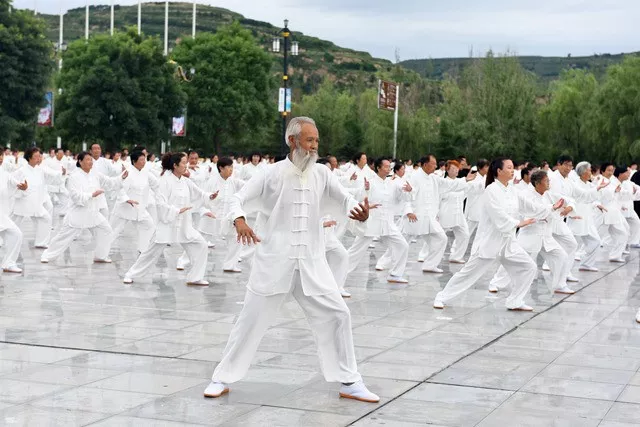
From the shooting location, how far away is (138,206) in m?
16.0

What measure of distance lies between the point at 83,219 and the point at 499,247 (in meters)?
6.92

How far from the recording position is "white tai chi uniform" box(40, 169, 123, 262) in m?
16.0

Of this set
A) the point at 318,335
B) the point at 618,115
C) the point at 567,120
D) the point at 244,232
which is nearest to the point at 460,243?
the point at 318,335

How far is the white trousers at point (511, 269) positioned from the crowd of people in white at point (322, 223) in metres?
0.01

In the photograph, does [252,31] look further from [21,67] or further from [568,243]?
[568,243]

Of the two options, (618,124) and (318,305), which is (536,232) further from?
(618,124)

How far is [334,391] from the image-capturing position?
25.1 feet

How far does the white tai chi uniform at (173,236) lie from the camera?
45.5 feet

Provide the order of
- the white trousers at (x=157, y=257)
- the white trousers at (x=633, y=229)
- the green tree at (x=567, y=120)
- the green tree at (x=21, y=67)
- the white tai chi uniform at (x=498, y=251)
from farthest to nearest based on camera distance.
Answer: the green tree at (x=567, y=120)
the green tree at (x=21, y=67)
the white trousers at (x=633, y=229)
the white trousers at (x=157, y=257)
the white tai chi uniform at (x=498, y=251)

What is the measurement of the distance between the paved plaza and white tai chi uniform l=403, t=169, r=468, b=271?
7.45 feet

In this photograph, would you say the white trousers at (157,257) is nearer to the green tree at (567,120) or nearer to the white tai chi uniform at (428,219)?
the white tai chi uniform at (428,219)

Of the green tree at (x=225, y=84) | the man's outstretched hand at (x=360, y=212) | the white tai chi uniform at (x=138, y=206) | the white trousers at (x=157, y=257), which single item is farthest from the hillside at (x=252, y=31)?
the man's outstretched hand at (x=360, y=212)

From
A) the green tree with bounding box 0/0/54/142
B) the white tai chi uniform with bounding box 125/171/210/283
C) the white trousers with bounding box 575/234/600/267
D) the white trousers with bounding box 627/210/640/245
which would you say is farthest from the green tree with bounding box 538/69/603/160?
the white tai chi uniform with bounding box 125/171/210/283

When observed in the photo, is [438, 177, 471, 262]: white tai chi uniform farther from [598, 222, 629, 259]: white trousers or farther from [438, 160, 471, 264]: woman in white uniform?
[598, 222, 629, 259]: white trousers
